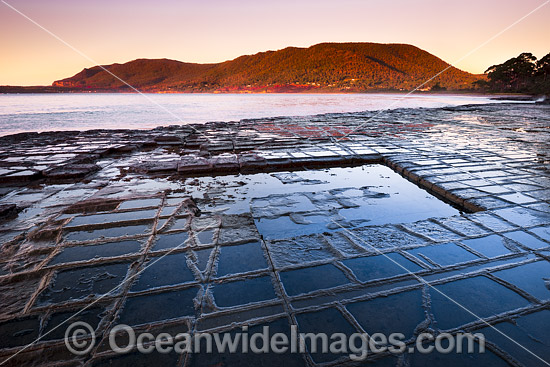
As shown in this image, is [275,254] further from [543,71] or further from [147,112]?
[543,71]

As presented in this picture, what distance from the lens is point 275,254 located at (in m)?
2.39

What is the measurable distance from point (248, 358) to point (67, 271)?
167 cm

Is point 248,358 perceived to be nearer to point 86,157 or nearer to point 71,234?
point 71,234

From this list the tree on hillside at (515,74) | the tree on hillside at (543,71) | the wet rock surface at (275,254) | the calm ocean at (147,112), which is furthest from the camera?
the tree on hillside at (515,74)

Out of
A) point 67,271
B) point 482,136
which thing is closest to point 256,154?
Answer: point 67,271

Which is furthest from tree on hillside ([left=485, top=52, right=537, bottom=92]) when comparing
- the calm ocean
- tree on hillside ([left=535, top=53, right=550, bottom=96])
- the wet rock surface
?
the wet rock surface

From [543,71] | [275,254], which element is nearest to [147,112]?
[275,254]

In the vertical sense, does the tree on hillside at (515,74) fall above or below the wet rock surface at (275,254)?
above

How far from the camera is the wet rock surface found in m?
1.64

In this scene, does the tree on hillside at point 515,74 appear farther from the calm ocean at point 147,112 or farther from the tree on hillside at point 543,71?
the calm ocean at point 147,112

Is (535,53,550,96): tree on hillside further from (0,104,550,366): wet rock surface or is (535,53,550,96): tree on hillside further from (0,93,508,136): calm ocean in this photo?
(0,104,550,366): wet rock surface

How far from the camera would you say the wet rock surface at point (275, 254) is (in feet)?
5.40

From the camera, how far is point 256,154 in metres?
5.97

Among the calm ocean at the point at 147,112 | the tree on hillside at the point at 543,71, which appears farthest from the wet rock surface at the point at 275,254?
the tree on hillside at the point at 543,71
